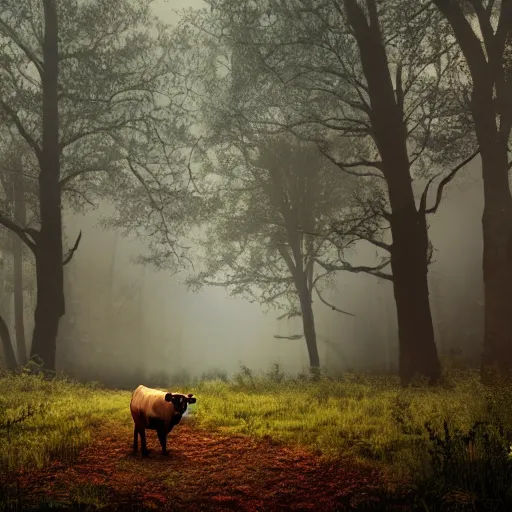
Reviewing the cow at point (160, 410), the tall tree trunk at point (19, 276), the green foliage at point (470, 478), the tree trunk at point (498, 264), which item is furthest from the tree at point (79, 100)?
the green foliage at point (470, 478)

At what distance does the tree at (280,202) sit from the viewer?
18188mm

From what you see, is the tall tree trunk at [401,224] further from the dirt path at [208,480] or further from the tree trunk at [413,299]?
the dirt path at [208,480]

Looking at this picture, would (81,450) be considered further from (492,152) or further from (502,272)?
(492,152)

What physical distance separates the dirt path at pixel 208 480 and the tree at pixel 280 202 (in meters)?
11.9

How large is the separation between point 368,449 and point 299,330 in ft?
143

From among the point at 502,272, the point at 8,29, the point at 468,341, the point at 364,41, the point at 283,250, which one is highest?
the point at 8,29

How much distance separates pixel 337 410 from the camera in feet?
26.7

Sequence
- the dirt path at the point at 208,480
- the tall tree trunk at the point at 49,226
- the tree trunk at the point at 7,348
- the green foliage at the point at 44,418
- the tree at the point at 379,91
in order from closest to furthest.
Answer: the dirt path at the point at 208,480 → the green foliage at the point at 44,418 → the tree at the point at 379,91 → the tall tree trunk at the point at 49,226 → the tree trunk at the point at 7,348

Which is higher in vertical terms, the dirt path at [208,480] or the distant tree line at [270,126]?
the distant tree line at [270,126]

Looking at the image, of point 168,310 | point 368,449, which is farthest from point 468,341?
point 168,310

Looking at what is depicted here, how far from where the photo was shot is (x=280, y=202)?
18.5 m

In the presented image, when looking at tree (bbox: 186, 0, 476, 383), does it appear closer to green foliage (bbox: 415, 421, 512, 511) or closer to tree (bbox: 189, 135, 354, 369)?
tree (bbox: 189, 135, 354, 369)

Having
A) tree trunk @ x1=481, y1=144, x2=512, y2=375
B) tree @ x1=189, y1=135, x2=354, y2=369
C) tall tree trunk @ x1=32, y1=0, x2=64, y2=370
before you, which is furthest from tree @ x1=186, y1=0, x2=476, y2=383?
tall tree trunk @ x1=32, y1=0, x2=64, y2=370

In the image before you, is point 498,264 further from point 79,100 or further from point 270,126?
point 79,100
